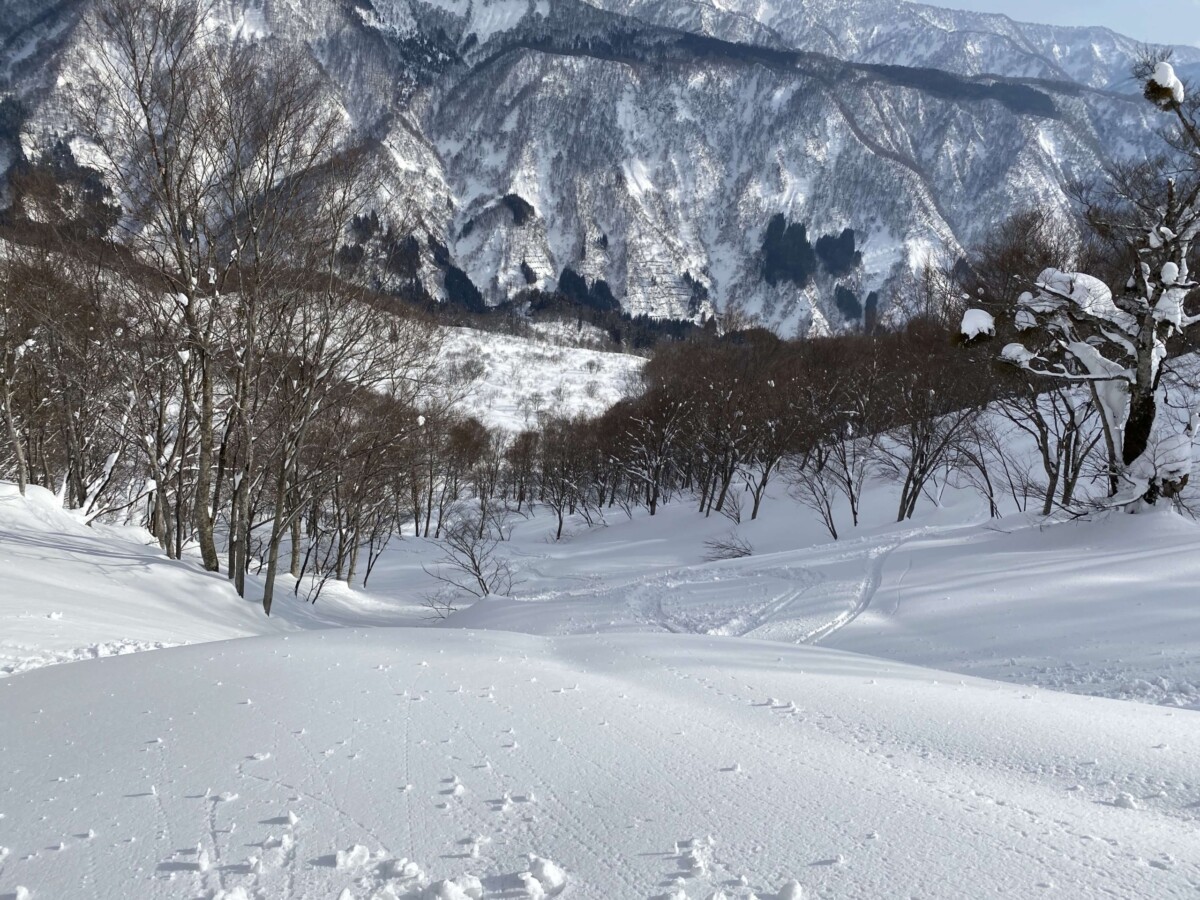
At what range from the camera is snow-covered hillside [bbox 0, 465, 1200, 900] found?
73.4 inches

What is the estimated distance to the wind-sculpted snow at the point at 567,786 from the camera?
1849mm

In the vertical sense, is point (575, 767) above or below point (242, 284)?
below

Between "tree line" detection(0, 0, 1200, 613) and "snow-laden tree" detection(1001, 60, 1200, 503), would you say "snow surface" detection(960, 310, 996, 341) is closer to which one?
"tree line" detection(0, 0, 1200, 613)

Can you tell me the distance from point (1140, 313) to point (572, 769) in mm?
11564

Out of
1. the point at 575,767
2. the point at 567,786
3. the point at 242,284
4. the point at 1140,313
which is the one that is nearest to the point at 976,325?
the point at 1140,313

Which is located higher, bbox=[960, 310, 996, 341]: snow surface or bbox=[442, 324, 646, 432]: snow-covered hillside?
bbox=[442, 324, 646, 432]: snow-covered hillside

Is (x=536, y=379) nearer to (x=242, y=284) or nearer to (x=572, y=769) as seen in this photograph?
(x=242, y=284)

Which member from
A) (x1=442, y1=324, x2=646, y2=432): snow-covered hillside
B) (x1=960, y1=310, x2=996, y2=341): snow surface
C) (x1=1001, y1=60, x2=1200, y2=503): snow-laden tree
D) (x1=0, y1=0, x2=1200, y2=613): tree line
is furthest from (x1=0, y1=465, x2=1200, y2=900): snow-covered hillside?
(x1=442, y1=324, x2=646, y2=432): snow-covered hillside

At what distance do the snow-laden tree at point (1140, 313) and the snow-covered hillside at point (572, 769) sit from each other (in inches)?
168

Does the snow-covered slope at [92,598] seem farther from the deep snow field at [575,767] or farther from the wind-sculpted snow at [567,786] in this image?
the wind-sculpted snow at [567,786]

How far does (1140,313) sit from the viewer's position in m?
9.90

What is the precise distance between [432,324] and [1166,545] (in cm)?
1200

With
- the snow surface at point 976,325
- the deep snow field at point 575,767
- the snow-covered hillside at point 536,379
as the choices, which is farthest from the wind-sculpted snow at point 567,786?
the snow-covered hillside at point 536,379

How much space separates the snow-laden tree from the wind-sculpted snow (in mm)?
7857
